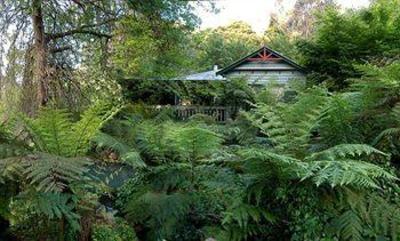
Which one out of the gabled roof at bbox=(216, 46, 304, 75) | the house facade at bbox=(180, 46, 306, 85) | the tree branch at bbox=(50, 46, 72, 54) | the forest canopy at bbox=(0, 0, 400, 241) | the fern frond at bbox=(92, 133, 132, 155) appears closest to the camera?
the forest canopy at bbox=(0, 0, 400, 241)

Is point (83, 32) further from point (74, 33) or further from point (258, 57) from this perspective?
point (258, 57)

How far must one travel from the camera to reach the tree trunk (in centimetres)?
604

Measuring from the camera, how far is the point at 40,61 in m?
6.08

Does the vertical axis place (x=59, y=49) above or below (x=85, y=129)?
above

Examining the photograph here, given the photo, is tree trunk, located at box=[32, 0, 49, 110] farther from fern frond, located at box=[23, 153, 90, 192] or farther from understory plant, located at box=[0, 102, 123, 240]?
fern frond, located at box=[23, 153, 90, 192]

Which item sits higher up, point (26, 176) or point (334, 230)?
point (26, 176)

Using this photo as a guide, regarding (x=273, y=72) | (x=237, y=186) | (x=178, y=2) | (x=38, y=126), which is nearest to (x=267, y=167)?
(x=237, y=186)

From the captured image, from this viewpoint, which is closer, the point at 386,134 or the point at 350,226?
the point at 350,226

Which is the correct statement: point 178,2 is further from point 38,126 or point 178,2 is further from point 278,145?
point 38,126

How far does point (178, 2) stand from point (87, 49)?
1652mm

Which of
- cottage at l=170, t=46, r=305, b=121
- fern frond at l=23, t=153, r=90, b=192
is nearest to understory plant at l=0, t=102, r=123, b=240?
fern frond at l=23, t=153, r=90, b=192

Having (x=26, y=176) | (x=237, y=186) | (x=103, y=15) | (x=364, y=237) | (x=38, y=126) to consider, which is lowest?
(x=364, y=237)

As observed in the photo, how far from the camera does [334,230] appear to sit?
2566 millimetres

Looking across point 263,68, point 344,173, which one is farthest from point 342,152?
point 263,68
